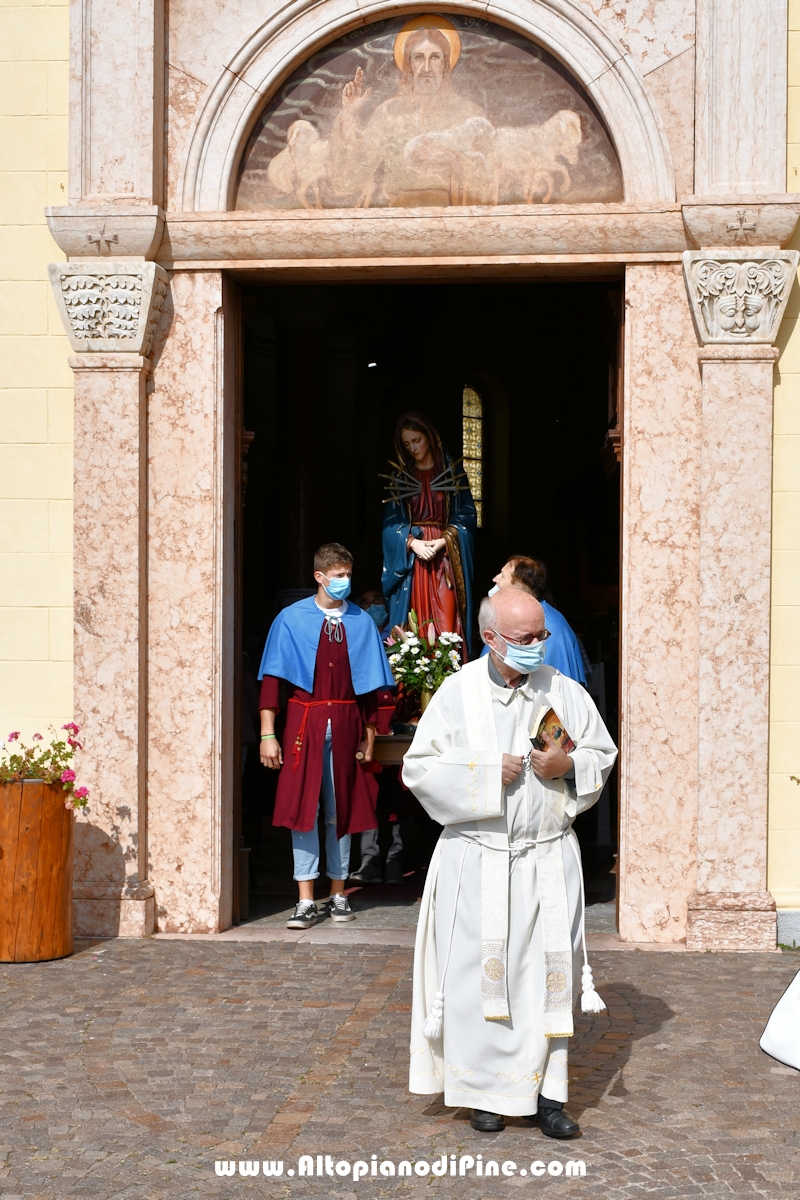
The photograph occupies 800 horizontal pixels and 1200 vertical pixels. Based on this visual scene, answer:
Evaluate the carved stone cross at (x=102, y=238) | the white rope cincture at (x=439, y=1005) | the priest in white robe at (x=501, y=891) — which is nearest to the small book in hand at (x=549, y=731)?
the priest in white robe at (x=501, y=891)

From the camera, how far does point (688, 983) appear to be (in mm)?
6406

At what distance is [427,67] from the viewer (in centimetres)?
756

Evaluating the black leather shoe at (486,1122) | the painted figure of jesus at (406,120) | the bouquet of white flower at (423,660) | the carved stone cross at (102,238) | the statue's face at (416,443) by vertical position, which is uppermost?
the painted figure of jesus at (406,120)

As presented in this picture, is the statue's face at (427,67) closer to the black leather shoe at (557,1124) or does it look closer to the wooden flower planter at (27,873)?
the wooden flower planter at (27,873)

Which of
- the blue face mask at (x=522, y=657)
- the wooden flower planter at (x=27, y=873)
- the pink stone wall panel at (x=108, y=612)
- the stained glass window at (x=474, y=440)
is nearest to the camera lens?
the blue face mask at (x=522, y=657)

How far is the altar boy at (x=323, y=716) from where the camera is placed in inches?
306

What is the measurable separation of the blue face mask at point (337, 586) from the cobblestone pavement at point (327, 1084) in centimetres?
200

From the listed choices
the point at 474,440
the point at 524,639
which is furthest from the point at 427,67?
the point at 474,440

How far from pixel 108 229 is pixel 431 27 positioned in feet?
6.70

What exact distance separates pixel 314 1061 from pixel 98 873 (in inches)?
95.7

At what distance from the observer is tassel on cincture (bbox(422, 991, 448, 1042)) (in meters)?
4.56

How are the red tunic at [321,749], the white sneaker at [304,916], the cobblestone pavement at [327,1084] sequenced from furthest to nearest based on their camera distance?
the red tunic at [321,749] < the white sneaker at [304,916] < the cobblestone pavement at [327,1084]

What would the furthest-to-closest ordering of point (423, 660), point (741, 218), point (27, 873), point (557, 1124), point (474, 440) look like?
point (474, 440), point (423, 660), point (741, 218), point (27, 873), point (557, 1124)
